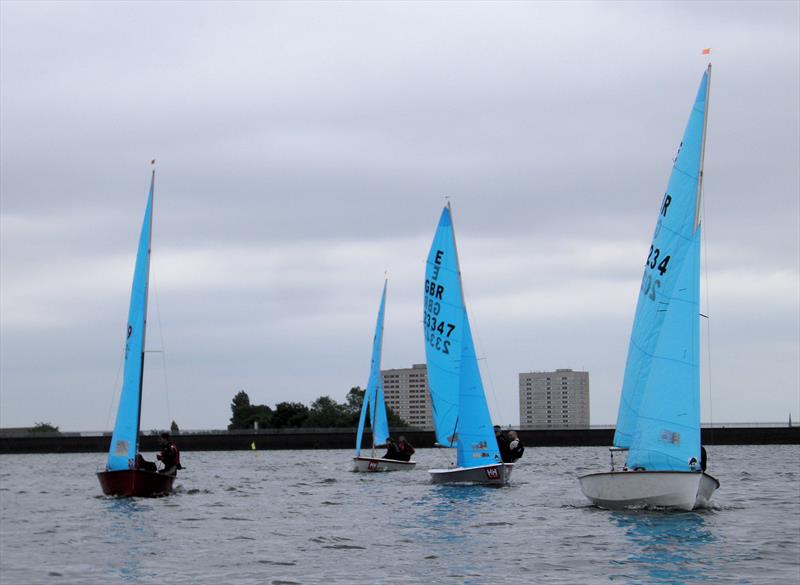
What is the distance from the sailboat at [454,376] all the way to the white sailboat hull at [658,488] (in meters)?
9.69

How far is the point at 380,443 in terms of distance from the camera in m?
52.3

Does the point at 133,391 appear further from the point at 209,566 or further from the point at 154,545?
the point at 209,566

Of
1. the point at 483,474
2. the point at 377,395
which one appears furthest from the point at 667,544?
the point at 377,395

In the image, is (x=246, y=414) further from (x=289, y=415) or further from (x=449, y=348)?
(x=449, y=348)

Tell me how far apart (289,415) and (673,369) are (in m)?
127

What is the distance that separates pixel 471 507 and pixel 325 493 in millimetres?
8490

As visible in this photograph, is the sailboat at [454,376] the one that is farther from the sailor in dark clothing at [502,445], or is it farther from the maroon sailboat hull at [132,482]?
the maroon sailboat hull at [132,482]

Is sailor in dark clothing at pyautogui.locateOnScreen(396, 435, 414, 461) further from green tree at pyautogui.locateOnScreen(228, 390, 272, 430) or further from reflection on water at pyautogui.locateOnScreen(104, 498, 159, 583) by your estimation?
green tree at pyautogui.locateOnScreen(228, 390, 272, 430)

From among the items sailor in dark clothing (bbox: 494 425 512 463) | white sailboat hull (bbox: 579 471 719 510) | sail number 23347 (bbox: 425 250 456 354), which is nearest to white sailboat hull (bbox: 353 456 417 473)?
sail number 23347 (bbox: 425 250 456 354)

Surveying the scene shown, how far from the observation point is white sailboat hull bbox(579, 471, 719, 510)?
77.3 feet

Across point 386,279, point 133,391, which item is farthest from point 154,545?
point 386,279

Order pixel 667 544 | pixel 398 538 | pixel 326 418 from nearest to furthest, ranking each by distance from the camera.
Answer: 1. pixel 667 544
2. pixel 398 538
3. pixel 326 418

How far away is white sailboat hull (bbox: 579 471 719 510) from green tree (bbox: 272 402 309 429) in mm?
122477

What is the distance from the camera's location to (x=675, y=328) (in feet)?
79.7
